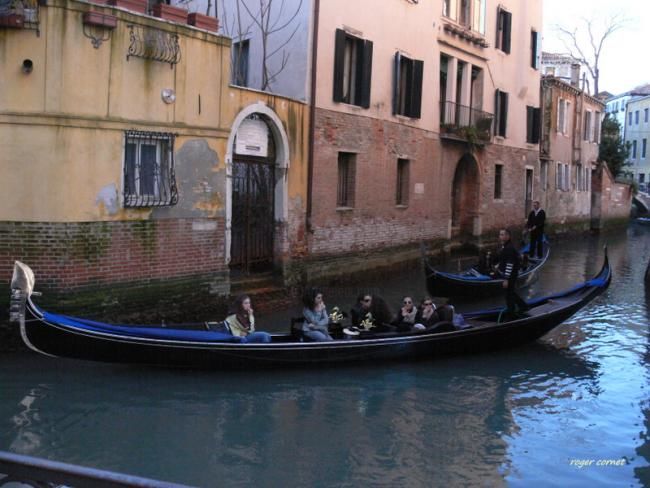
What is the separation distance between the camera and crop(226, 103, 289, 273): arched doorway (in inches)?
418

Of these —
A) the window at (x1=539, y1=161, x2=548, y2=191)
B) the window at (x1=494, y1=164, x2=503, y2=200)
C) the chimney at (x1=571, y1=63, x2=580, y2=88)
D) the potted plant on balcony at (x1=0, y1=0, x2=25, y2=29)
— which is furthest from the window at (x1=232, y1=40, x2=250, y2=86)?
the chimney at (x1=571, y1=63, x2=580, y2=88)

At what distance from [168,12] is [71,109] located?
1.86 m

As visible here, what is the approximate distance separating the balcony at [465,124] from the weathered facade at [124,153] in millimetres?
6661

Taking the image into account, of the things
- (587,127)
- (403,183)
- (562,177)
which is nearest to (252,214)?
(403,183)

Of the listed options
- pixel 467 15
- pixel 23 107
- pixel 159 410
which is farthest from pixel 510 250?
pixel 467 15

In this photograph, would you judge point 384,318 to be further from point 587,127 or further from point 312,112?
point 587,127

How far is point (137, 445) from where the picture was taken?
18.8 feet

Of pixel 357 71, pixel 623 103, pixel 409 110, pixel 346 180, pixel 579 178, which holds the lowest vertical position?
pixel 346 180

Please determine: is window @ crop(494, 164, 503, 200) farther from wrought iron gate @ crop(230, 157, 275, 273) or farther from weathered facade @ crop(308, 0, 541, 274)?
wrought iron gate @ crop(230, 157, 275, 273)

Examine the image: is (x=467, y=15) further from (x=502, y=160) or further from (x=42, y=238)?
(x=42, y=238)

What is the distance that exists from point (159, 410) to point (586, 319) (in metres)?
7.32

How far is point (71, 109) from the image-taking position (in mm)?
8234

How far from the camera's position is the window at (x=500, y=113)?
19562 millimetres

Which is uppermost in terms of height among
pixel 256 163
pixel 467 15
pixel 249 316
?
pixel 467 15
